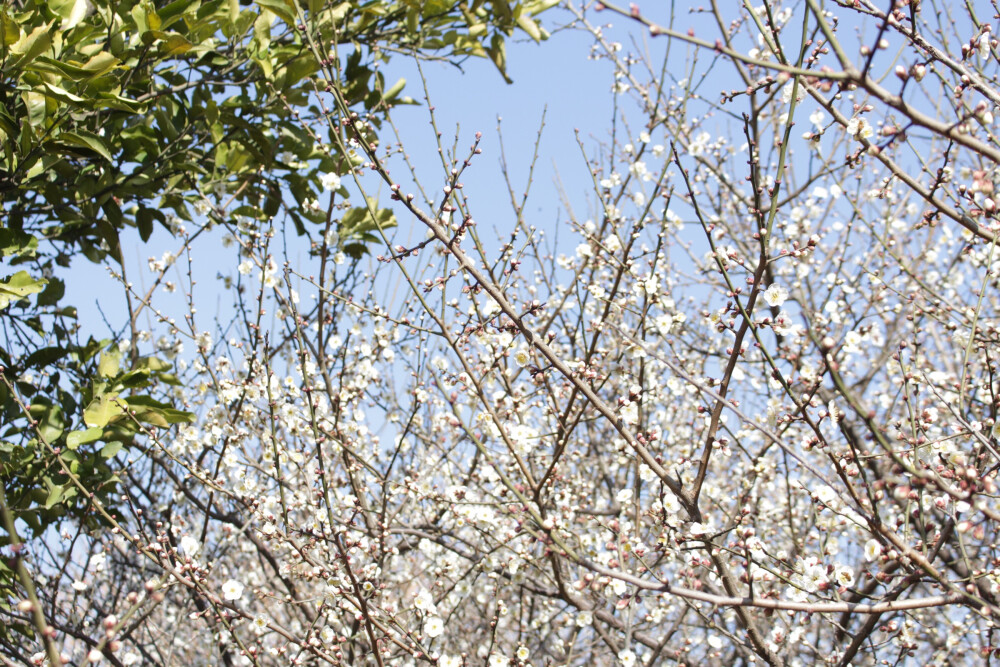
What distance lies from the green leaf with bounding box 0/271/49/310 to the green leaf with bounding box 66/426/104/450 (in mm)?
342

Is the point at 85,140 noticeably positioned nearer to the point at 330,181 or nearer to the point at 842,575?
the point at 330,181

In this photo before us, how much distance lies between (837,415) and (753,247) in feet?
12.4

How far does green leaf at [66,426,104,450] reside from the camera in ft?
6.34

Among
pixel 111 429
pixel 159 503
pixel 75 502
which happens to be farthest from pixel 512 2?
pixel 159 503

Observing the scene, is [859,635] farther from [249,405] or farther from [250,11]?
[249,405]

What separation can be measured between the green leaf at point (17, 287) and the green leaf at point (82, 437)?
0.34 metres

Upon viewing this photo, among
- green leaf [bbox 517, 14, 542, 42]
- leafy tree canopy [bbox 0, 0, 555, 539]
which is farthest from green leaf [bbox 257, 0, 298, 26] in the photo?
green leaf [bbox 517, 14, 542, 42]

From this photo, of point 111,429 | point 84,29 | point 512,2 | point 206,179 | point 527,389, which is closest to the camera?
point 84,29

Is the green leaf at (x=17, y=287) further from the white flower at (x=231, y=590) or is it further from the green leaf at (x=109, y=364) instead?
the white flower at (x=231, y=590)

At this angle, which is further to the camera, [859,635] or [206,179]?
[206,179]

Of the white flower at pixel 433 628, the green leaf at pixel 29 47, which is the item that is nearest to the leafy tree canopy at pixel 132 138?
the green leaf at pixel 29 47

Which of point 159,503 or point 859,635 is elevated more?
point 159,503

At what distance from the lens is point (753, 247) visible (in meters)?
5.20

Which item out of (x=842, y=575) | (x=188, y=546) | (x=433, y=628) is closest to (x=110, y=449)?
(x=188, y=546)
